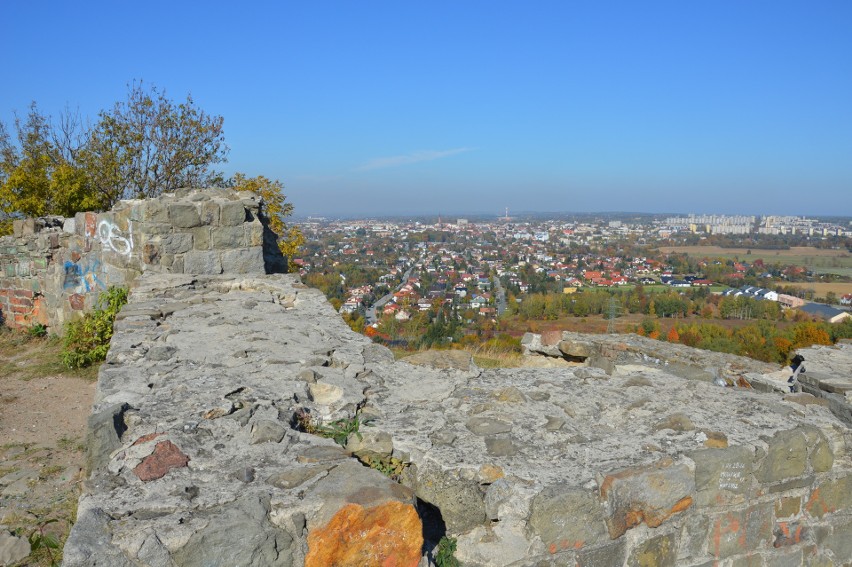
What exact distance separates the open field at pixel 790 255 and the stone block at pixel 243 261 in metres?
41.4

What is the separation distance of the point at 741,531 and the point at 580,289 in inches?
1171

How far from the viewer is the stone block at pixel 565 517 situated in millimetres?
2004

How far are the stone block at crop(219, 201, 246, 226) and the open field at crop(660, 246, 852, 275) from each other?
136 ft

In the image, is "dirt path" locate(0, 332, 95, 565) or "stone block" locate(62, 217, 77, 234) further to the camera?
"stone block" locate(62, 217, 77, 234)

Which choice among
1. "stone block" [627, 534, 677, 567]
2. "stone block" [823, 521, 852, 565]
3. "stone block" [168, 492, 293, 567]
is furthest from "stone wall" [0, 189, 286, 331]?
"stone block" [823, 521, 852, 565]

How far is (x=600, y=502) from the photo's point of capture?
2082 millimetres

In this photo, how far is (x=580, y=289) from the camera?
3138 cm

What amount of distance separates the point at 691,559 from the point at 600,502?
56 cm

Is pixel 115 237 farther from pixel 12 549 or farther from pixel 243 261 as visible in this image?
pixel 12 549

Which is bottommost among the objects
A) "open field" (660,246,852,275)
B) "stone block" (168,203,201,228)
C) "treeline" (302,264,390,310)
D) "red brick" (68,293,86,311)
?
"open field" (660,246,852,275)

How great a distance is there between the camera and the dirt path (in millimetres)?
3309

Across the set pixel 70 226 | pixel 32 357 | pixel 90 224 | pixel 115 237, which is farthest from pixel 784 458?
pixel 70 226

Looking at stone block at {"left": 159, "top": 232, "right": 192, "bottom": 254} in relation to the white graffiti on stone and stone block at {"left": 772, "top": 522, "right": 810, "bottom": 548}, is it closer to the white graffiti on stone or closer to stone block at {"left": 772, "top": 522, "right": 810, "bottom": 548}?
the white graffiti on stone

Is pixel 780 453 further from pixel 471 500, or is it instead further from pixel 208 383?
pixel 208 383
